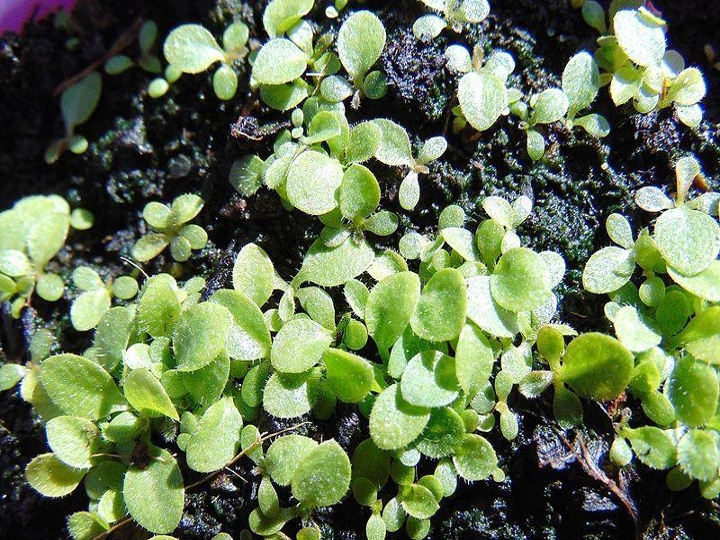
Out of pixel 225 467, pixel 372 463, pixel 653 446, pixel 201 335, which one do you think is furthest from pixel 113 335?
pixel 653 446

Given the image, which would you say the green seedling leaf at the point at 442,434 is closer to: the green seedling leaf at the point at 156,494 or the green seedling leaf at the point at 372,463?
the green seedling leaf at the point at 372,463

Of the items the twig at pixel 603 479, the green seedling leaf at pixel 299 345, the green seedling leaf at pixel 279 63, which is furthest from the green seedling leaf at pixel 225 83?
the twig at pixel 603 479

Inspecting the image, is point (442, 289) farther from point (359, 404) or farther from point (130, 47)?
point (130, 47)

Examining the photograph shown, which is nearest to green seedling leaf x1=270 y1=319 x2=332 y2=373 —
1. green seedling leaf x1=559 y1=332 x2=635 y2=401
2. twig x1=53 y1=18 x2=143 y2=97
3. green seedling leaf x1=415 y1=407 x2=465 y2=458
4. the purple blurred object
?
green seedling leaf x1=415 y1=407 x2=465 y2=458

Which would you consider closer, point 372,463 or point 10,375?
point 372,463

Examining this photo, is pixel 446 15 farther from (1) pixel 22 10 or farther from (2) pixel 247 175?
(1) pixel 22 10

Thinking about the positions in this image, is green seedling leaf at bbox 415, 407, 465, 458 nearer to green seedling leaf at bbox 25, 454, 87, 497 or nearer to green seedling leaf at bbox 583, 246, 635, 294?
green seedling leaf at bbox 583, 246, 635, 294

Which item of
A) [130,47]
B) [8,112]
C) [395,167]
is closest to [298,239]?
[395,167]
